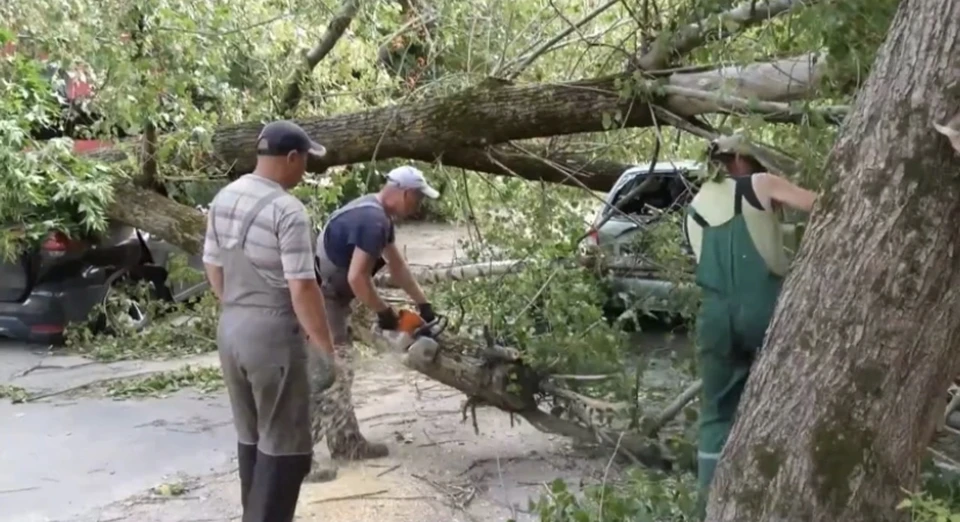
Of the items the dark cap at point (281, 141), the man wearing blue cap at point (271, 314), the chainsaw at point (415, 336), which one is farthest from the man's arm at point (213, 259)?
the chainsaw at point (415, 336)

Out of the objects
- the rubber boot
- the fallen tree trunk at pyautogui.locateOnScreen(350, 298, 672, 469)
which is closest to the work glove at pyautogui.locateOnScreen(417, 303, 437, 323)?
the fallen tree trunk at pyautogui.locateOnScreen(350, 298, 672, 469)

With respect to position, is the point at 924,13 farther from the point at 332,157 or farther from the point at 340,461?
the point at 332,157

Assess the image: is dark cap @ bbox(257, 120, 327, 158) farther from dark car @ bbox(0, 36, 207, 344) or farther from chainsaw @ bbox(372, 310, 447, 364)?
dark car @ bbox(0, 36, 207, 344)

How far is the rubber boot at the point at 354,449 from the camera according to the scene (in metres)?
6.00

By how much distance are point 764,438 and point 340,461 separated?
340 cm

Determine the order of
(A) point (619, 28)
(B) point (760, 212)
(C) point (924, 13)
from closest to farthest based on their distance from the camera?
(C) point (924, 13) < (B) point (760, 212) < (A) point (619, 28)

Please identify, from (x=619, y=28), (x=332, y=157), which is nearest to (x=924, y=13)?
(x=619, y=28)

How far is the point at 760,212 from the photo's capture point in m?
4.22

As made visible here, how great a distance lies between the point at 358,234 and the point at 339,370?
98 cm

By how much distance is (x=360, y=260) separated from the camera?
498cm

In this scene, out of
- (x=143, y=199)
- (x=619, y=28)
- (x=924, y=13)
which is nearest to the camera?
(x=924, y=13)

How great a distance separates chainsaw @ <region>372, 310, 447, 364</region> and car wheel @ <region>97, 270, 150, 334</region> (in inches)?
173

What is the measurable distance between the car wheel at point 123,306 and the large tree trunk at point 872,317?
7.38m

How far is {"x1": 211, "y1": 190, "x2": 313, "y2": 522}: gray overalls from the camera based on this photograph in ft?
13.9
